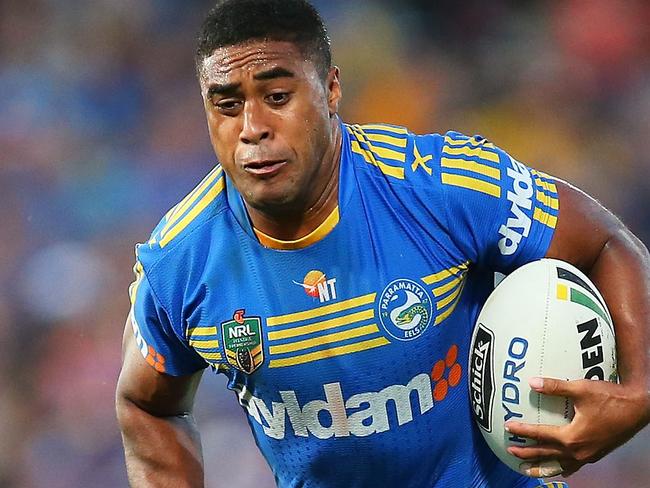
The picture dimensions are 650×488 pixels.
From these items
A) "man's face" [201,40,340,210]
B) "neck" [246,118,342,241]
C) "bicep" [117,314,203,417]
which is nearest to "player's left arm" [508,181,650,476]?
"neck" [246,118,342,241]

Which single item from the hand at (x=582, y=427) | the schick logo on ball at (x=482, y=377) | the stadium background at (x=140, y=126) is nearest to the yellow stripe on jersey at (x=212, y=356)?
the schick logo on ball at (x=482, y=377)

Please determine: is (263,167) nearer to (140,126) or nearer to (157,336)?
(157,336)

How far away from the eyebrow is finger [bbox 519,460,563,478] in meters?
1.02

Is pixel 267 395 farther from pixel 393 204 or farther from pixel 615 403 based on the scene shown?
pixel 615 403

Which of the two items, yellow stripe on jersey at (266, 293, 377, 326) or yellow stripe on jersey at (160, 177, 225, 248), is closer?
yellow stripe on jersey at (266, 293, 377, 326)

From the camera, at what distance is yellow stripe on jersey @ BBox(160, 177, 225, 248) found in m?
2.63

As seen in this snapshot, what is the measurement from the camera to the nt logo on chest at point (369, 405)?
2.55 m

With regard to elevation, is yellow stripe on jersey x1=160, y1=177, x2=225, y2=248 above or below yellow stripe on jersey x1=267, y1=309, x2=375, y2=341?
above

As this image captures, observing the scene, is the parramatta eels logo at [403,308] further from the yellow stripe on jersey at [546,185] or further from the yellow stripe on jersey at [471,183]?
the yellow stripe on jersey at [546,185]

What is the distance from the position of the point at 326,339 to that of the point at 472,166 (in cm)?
52

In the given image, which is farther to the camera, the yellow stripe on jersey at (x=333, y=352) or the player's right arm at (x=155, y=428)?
the player's right arm at (x=155, y=428)

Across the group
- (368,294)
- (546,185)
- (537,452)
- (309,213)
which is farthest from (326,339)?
(546,185)

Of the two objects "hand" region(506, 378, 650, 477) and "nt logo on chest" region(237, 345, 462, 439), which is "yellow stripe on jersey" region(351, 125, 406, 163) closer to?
"nt logo on chest" region(237, 345, 462, 439)

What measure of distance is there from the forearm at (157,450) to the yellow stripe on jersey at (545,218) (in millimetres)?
1125
